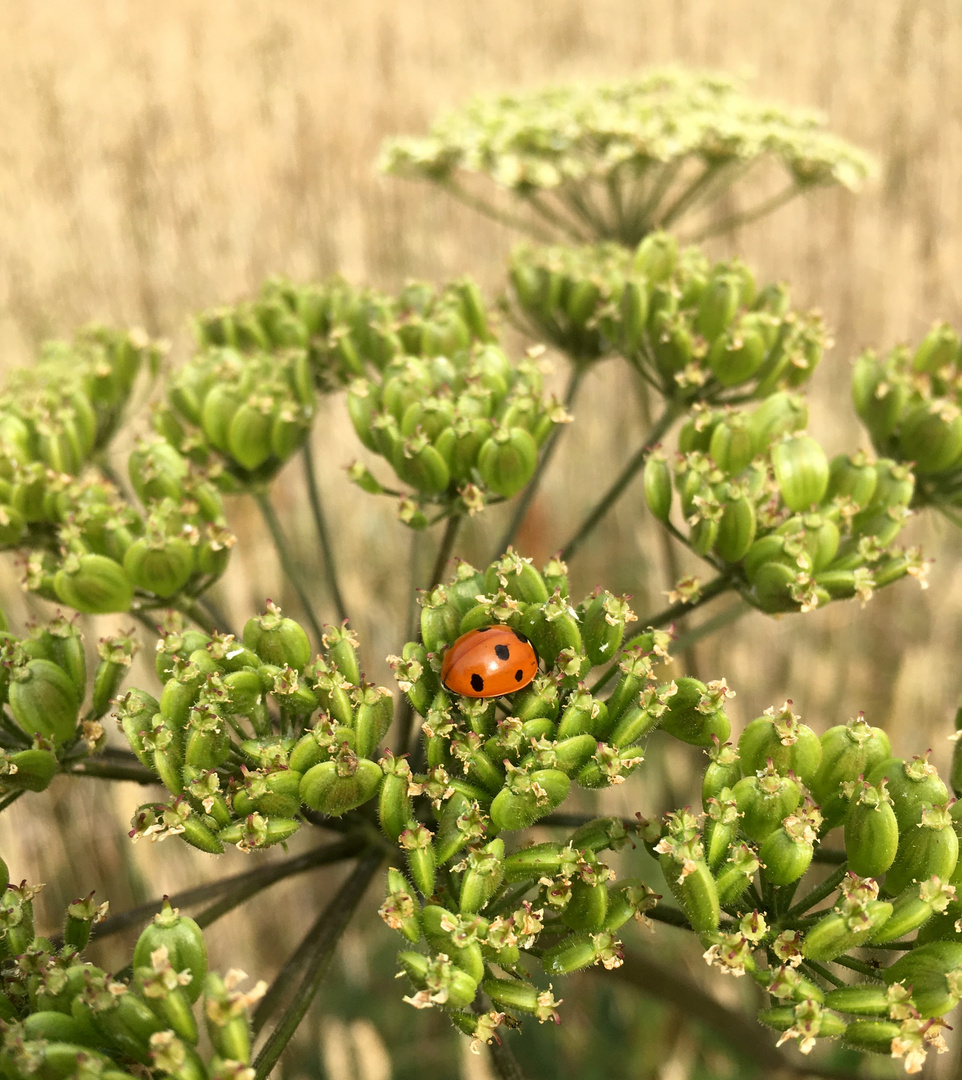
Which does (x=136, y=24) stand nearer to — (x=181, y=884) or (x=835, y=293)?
(x=835, y=293)

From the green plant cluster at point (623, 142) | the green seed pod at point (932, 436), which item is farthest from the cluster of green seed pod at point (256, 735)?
the green plant cluster at point (623, 142)

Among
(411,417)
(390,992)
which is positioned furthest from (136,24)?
(390,992)

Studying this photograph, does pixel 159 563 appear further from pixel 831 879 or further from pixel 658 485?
pixel 831 879

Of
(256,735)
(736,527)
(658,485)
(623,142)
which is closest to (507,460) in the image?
(658,485)

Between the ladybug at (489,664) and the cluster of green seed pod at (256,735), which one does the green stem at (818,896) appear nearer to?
the ladybug at (489,664)

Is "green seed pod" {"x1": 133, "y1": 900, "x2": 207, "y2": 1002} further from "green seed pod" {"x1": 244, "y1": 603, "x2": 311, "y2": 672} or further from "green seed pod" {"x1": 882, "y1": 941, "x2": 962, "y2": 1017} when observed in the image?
"green seed pod" {"x1": 882, "y1": 941, "x2": 962, "y2": 1017}

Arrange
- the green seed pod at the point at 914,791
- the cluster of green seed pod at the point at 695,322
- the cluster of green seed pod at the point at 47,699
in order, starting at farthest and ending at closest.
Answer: the cluster of green seed pod at the point at 695,322
the cluster of green seed pod at the point at 47,699
the green seed pod at the point at 914,791

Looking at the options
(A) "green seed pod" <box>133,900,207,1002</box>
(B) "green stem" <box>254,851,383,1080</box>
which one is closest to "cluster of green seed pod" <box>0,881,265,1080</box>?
(A) "green seed pod" <box>133,900,207,1002</box>
